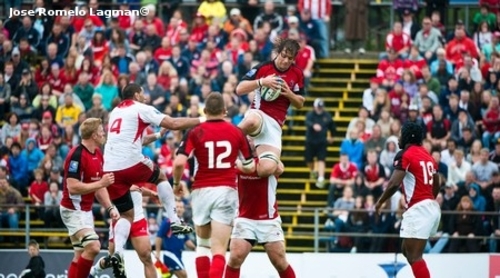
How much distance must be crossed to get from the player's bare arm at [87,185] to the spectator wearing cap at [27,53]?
13087 millimetres

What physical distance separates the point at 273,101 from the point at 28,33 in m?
14.9

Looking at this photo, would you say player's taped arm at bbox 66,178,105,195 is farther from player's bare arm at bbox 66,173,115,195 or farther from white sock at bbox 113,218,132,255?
white sock at bbox 113,218,132,255

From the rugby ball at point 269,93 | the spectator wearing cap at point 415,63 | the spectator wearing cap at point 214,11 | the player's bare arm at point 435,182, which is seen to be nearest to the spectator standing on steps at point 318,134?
the spectator wearing cap at point 415,63

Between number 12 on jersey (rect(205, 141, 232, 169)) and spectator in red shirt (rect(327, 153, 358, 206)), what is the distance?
1021 centimetres

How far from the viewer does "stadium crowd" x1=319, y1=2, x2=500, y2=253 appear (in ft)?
89.5

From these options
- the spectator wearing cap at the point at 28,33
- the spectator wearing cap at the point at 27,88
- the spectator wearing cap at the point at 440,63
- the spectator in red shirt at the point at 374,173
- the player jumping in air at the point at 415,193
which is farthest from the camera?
the spectator wearing cap at the point at 28,33

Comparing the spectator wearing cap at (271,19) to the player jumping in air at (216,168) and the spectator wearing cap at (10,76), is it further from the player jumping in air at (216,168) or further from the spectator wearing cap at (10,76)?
the player jumping in air at (216,168)

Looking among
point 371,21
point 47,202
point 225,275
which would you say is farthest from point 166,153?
point 225,275

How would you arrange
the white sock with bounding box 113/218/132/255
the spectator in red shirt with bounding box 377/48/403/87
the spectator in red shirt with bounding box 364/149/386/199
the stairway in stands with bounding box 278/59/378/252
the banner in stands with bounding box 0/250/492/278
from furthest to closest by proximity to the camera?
the spectator in red shirt with bounding box 377/48/403/87
the stairway in stands with bounding box 278/59/378/252
the spectator in red shirt with bounding box 364/149/386/199
the banner in stands with bounding box 0/250/492/278
the white sock with bounding box 113/218/132/255

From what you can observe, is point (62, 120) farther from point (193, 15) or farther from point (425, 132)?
point (425, 132)

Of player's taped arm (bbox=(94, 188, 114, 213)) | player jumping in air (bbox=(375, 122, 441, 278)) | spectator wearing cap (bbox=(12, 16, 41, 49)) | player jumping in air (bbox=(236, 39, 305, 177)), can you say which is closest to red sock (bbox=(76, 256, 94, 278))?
player's taped arm (bbox=(94, 188, 114, 213))

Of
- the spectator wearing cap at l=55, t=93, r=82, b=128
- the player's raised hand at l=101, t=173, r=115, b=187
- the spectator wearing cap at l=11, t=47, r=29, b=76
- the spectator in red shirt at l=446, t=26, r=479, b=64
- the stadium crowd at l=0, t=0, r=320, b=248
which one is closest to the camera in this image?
the player's raised hand at l=101, t=173, r=115, b=187

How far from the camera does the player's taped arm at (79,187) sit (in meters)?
20.2

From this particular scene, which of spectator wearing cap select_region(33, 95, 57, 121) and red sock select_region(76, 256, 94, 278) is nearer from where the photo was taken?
red sock select_region(76, 256, 94, 278)
